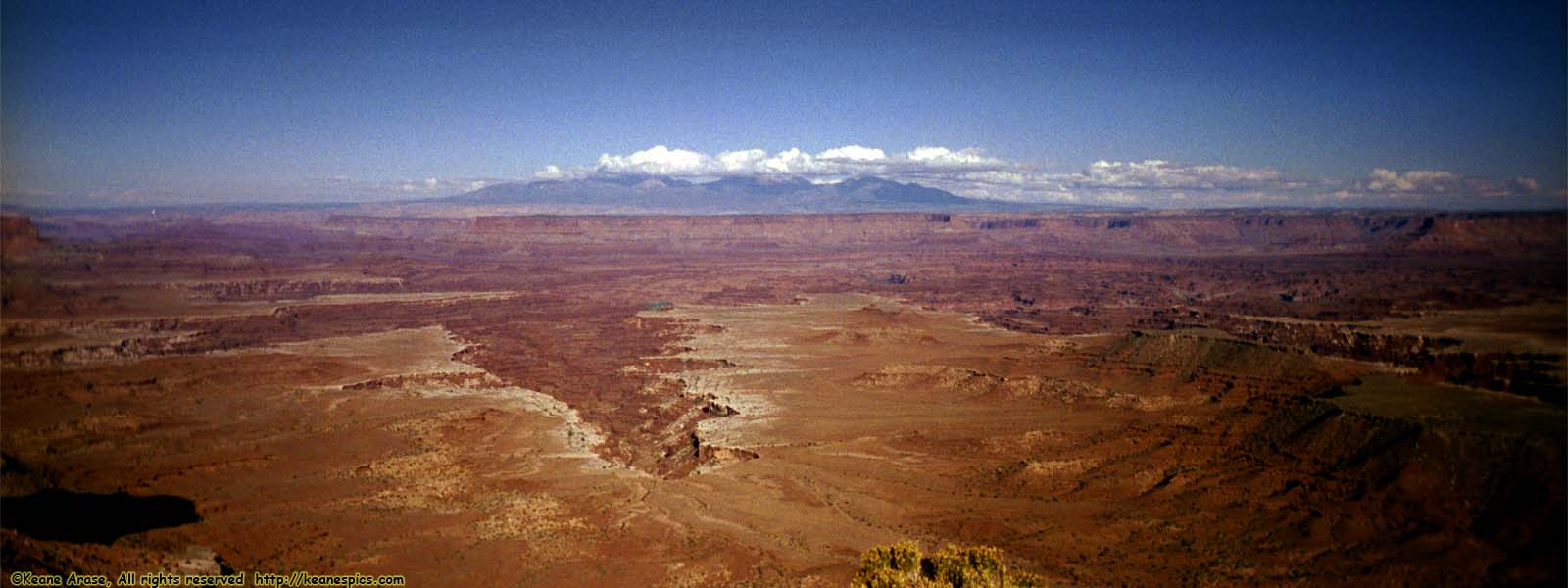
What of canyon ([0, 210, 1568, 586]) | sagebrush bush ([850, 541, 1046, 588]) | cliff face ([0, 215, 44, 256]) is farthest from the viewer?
cliff face ([0, 215, 44, 256])

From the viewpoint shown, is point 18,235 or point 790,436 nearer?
point 18,235

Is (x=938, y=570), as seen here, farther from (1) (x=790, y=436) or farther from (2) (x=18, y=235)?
(2) (x=18, y=235)

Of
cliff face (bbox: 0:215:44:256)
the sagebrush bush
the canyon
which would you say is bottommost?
the canyon

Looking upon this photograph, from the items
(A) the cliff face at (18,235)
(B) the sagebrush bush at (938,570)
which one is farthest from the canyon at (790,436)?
(B) the sagebrush bush at (938,570)

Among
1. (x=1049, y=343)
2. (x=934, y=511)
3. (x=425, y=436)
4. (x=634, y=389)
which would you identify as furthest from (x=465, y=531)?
(x=1049, y=343)

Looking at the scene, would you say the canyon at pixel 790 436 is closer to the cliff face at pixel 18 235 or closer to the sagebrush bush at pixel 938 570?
the cliff face at pixel 18 235

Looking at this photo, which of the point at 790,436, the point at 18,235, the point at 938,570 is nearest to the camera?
the point at 938,570

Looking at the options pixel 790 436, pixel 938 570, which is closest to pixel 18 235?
pixel 790 436

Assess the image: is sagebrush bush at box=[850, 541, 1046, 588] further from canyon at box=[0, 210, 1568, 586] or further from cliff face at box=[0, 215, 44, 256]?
cliff face at box=[0, 215, 44, 256]

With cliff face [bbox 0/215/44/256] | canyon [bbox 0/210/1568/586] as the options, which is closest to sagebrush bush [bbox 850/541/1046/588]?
canyon [bbox 0/210/1568/586]
